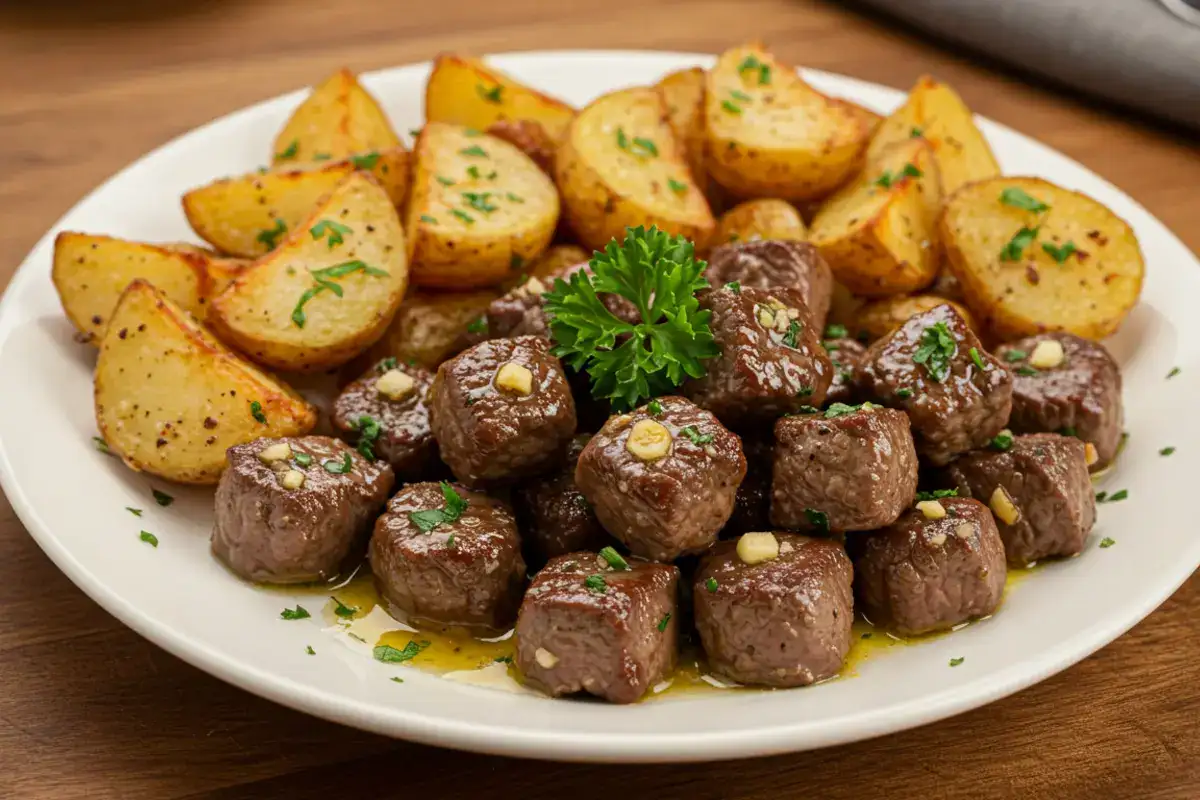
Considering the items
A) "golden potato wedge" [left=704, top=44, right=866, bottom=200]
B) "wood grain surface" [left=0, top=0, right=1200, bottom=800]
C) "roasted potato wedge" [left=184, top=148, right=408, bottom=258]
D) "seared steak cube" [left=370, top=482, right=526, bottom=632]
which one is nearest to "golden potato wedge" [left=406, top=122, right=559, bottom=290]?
"roasted potato wedge" [left=184, top=148, right=408, bottom=258]

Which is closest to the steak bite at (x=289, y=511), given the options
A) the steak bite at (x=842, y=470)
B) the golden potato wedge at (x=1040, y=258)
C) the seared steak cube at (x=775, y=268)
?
the steak bite at (x=842, y=470)

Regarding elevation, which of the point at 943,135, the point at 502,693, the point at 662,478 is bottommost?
the point at 502,693

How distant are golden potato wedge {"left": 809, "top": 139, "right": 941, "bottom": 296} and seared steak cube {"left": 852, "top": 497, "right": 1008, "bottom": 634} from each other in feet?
3.06

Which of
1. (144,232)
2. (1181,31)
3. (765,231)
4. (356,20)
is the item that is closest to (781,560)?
(765,231)

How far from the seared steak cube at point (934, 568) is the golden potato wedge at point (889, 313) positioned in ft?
2.87

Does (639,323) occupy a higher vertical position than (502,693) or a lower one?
higher

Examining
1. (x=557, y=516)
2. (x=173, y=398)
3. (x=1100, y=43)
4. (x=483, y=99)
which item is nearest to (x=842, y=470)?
(x=557, y=516)

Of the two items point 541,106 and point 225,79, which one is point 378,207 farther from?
point 225,79

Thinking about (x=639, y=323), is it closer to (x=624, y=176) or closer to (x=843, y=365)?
(x=843, y=365)

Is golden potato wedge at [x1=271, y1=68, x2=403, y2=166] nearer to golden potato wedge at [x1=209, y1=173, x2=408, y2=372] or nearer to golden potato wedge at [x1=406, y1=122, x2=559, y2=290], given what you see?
golden potato wedge at [x1=406, y1=122, x2=559, y2=290]

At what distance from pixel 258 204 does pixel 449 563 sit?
1356 mm

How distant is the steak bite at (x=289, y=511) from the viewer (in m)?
2.60

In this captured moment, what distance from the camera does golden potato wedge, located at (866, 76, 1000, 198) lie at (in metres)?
3.72

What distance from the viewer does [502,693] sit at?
7.73 ft
